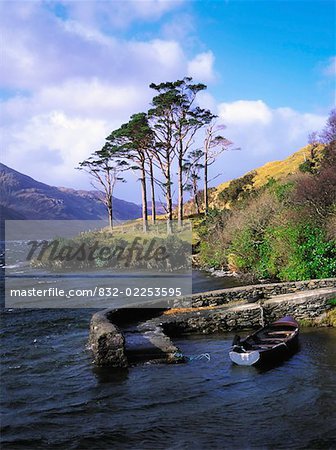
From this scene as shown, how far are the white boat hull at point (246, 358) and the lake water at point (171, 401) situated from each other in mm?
173

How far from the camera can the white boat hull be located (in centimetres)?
1167

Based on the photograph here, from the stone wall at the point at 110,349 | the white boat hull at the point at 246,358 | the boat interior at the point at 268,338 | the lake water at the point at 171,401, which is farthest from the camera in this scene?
the boat interior at the point at 268,338

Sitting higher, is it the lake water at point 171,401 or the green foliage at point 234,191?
the green foliage at point 234,191

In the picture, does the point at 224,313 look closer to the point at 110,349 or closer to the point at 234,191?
the point at 110,349

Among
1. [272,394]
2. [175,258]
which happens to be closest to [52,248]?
[175,258]

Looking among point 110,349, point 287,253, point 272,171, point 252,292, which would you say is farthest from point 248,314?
point 272,171

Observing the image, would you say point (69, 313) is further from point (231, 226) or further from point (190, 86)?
point (190, 86)

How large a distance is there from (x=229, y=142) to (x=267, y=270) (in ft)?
87.7

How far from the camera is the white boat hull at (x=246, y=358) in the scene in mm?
11672

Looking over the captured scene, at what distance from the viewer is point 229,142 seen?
48625 mm

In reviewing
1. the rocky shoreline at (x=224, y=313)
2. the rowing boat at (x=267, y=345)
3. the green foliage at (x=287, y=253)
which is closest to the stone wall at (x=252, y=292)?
the rocky shoreline at (x=224, y=313)

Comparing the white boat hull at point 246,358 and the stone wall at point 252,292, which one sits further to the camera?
the stone wall at point 252,292

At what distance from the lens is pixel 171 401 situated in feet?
32.3

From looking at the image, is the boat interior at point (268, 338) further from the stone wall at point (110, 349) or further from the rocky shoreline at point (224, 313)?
the stone wall at point (110, 349)
